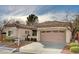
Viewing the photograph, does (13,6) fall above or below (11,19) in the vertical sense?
above

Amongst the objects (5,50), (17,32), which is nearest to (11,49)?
(5,50)

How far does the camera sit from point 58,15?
183cm

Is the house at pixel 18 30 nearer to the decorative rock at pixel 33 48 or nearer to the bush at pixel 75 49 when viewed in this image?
the decorative rock at pixel 33 48

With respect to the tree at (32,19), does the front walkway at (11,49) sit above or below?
below

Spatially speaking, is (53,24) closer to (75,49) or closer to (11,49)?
(75,49)

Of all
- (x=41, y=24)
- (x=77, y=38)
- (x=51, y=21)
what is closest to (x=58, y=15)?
(x=51, y=21)

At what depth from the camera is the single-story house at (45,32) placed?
1.81m

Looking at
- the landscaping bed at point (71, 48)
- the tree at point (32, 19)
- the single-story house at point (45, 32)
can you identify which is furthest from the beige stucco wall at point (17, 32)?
the landscaping bed at point (71, 48)
